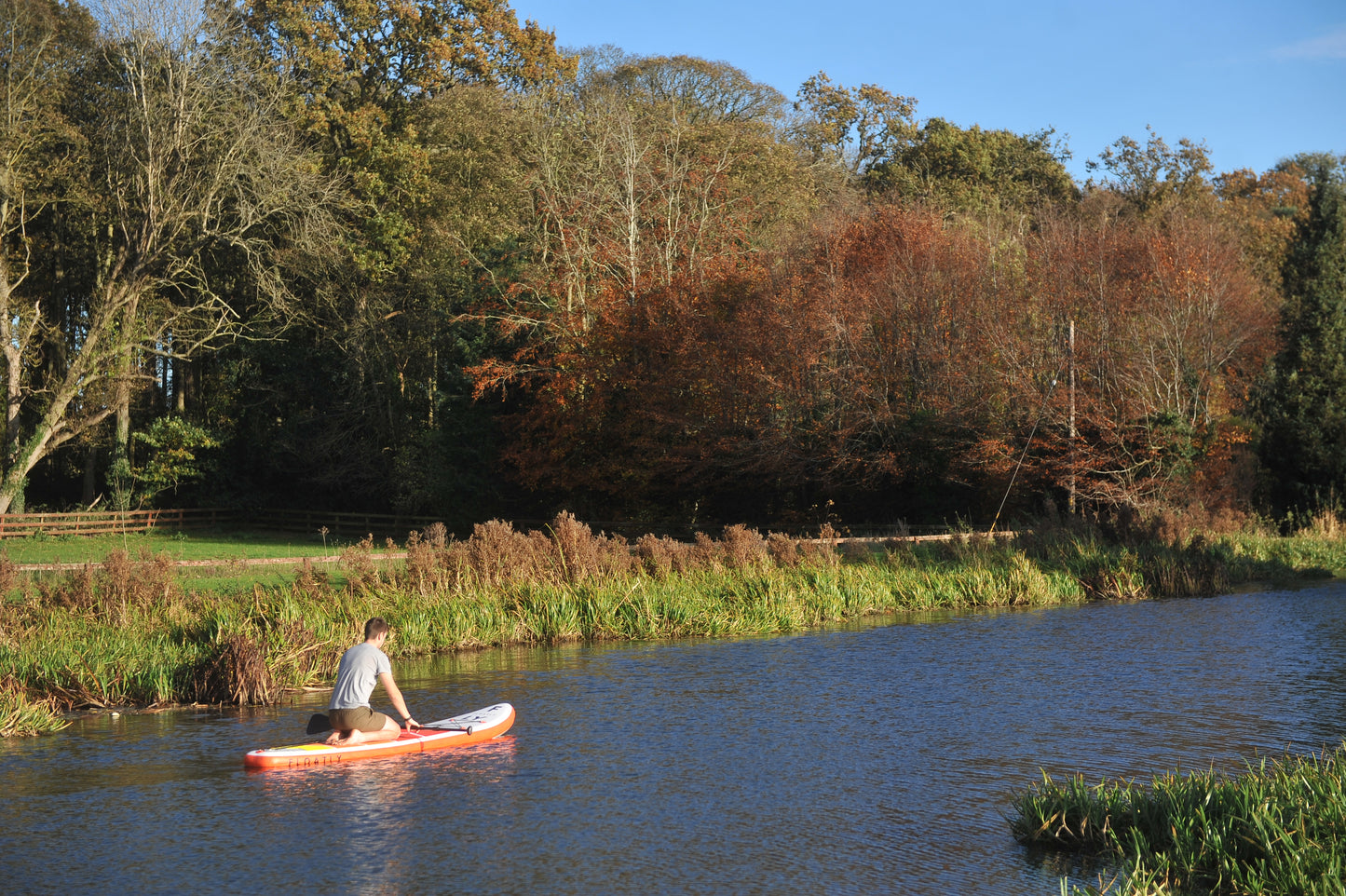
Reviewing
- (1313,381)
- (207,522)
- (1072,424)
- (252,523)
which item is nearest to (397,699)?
(1072,424)

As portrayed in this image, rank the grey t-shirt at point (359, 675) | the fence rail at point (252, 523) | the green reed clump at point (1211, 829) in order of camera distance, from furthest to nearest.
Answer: the fence rail at point (252, 523) → the grey t-shirt at point (359, 675) → the green reed clump at point (1211, 829)

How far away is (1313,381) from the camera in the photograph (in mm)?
32625

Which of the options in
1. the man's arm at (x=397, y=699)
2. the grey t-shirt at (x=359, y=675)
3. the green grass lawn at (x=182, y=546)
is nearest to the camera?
the man's arm at (x=397, y=699)

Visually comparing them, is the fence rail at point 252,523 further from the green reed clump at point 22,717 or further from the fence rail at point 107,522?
the green reed clump at point 22,717

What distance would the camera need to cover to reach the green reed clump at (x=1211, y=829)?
633 centimetres

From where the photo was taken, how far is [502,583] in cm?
1816

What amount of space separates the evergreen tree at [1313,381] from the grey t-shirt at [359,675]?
28.3 metres

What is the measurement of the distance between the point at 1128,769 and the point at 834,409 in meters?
22.7

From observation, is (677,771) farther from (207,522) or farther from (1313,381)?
(207,522)

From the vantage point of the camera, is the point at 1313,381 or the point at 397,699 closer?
the point at 397,699

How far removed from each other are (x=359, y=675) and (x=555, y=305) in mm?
27381

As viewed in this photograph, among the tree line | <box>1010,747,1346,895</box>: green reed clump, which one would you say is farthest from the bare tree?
<box>1010,747,1346,895</box>: green reed clump

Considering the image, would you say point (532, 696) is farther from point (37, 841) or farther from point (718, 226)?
point (718, 226)

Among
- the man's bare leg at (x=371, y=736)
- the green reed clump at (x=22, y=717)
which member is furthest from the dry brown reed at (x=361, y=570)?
the man's bare leg at (x=371, y=736)
